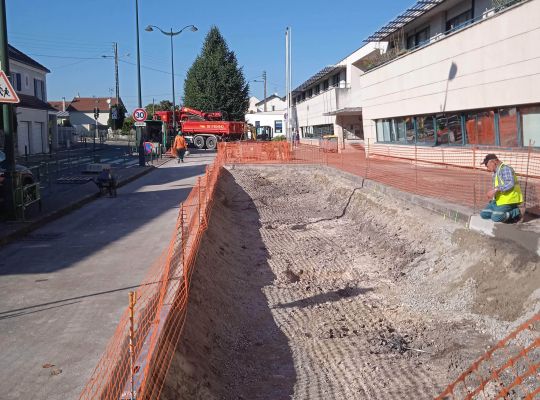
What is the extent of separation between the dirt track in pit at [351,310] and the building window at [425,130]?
8.82 m

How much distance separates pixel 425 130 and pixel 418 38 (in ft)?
20.7

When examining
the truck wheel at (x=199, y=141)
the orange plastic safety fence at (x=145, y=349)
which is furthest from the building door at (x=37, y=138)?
the orange plastic safety fence at (x=145, y=349)

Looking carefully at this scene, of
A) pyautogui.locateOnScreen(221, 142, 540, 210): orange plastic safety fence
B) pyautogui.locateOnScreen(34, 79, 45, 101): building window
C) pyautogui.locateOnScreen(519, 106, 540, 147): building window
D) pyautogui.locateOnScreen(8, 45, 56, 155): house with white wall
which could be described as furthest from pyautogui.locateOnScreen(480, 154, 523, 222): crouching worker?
pyautogui.locateOnScreen(34, 79, 45, 101): building window

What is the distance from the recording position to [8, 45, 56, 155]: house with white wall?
3828 centimetres

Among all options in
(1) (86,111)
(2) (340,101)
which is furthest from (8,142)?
(1) (86,111)

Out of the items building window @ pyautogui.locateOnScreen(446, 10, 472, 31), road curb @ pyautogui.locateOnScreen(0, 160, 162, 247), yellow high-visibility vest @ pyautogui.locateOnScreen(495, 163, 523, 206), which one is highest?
building window @ pyautogui.locateOnScreen(446, 10, 472, 31)

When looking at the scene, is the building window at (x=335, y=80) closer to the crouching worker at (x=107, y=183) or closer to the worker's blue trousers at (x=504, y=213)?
the crouching worker at (x=107, y=183)

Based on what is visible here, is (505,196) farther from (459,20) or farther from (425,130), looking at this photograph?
(459,20)

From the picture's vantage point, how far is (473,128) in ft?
55.7

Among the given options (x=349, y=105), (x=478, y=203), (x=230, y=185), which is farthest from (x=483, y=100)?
(x=349, y=105)

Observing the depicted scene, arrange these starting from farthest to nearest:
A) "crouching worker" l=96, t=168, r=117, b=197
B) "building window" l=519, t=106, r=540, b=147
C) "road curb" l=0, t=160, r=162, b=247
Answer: "crouching worker" l=96, t=168, r=117, b=197 < "building window" l=519, t=106, r=540, b=147 < "road curb" l=0, t=160, r=162, b=247

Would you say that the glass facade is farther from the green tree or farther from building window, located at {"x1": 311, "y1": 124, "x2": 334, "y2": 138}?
the green tree

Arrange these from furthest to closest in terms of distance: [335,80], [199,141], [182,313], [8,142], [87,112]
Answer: [87,112], [199,141], [335,80], [8,142], [182,313]

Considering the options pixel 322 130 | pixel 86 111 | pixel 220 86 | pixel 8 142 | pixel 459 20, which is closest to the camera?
pixel 8 142
